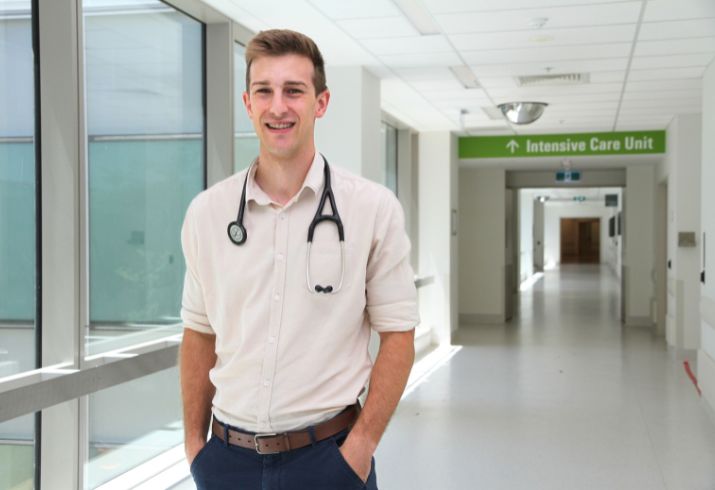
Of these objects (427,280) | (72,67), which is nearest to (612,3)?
(72,67)

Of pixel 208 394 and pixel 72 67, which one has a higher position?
pixel 72 67

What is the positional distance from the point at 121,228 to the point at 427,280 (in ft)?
24.0

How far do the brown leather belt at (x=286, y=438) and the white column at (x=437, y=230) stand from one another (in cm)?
995

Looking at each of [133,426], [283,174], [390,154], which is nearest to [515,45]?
[133,426]

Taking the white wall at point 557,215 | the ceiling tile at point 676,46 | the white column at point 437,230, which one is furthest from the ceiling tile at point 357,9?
the white wall at point 557,215

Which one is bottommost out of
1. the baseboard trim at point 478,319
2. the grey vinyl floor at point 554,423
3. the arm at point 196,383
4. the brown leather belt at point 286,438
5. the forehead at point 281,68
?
the grey vinyl floor at point 554,423

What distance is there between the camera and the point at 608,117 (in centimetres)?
1076

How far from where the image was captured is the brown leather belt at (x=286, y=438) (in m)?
1.85

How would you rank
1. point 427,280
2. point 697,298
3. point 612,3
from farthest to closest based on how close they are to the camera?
point 427,280, point 697,298, point 612,3

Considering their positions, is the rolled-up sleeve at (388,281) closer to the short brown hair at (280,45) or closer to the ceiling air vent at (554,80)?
the short brown hair at (280,45)

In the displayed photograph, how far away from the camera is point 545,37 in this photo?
622 cm

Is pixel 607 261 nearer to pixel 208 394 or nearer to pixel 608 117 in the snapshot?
pixel 608 117

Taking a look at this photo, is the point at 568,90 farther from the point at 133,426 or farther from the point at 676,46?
the point at 133,426

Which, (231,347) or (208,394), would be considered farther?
(208,394)
